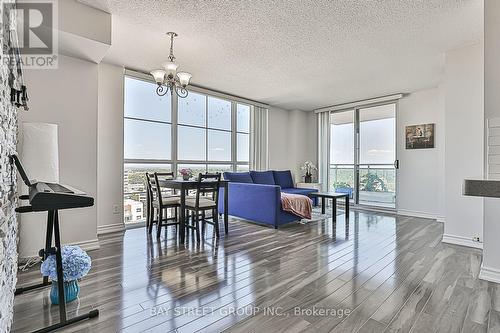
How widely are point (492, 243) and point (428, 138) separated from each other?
11.3ft

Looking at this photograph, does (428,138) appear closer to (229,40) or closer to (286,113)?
(286,113)

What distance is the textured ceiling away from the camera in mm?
2639

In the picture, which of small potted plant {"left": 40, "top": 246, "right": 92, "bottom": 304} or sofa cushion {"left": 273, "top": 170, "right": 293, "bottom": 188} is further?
sofa cushion {"left": 273, "top": 170, "right": 293, "bottom": 188}

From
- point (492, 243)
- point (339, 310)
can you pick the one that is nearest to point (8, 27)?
point (339, 310)

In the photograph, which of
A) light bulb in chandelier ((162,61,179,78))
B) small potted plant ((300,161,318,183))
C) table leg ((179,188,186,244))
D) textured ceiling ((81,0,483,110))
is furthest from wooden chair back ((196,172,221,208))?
small potted plant ((300,161,318,183))

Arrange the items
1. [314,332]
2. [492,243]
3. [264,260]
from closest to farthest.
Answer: [314,332] → [492,243] → [264,260]

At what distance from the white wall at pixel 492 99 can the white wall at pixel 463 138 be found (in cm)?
101

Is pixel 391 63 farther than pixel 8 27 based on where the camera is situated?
Yes

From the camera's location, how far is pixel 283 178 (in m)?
6.61

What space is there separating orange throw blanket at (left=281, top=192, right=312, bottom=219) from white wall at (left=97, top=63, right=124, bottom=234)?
8.64 ft

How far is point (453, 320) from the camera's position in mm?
1751

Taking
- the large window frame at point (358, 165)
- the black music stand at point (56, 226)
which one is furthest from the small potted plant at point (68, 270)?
the large window frame at point (358, 165)

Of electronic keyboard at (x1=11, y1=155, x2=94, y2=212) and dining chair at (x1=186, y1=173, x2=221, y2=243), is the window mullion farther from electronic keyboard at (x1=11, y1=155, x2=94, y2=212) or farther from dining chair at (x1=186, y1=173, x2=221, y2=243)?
electronic keyboard at (x1=11, y1=155, x2=94, y2=212)

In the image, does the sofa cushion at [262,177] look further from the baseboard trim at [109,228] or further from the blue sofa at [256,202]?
the baseboard trim at [109,228]
